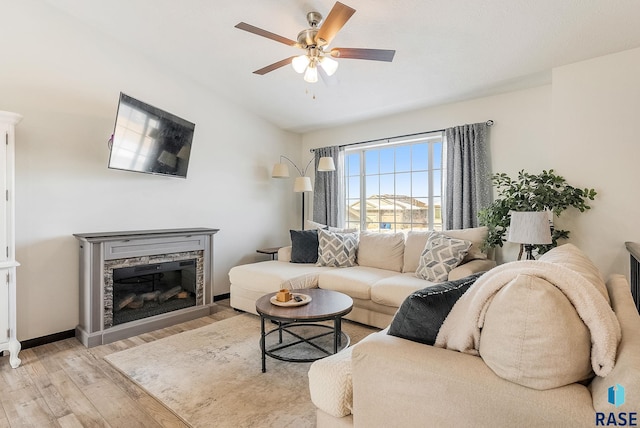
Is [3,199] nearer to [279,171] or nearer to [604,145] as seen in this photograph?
[279,171]

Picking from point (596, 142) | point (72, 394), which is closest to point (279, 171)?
point (72, 394)

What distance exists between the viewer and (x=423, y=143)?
170 inches

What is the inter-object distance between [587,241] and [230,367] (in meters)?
3.25

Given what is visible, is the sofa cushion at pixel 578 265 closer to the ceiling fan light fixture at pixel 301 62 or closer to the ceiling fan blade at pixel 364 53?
the ceiling fan blade at pixel 364 53

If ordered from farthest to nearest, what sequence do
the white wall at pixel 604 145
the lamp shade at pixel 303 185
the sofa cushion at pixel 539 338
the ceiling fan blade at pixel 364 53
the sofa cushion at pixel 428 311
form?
the lamp shade at pixel 303 185
the white wall at pixel 604 145
the ceiling fan blade at pixel 364 53
the sofa cushion at pixel 428 311
the sofa cushion at pixel 539 338

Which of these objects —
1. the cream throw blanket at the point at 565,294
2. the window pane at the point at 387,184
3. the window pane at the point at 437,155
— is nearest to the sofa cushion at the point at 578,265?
the cream throw blanket at the point at 565,294

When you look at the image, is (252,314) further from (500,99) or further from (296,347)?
(500,99)

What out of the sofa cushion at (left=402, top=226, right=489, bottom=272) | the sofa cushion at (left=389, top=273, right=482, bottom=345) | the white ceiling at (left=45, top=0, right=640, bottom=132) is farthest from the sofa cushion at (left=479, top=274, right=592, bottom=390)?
the sofa cushion at (left=402, top=226, right=489, bottom=272)

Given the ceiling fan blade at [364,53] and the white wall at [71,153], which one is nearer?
the ceiling fan blade at [364,53]

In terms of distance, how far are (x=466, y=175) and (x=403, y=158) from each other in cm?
97

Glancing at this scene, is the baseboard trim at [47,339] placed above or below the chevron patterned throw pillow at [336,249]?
below

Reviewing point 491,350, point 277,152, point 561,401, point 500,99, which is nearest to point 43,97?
point 277,152

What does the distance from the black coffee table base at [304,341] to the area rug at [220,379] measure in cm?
9

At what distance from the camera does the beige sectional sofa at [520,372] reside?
0.86m
